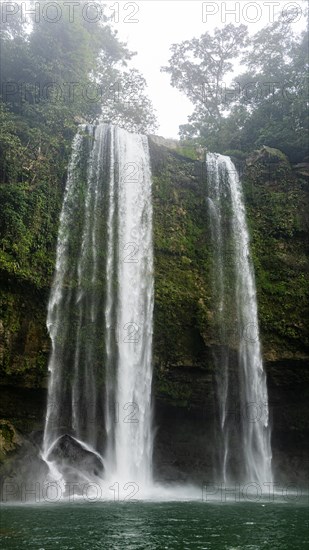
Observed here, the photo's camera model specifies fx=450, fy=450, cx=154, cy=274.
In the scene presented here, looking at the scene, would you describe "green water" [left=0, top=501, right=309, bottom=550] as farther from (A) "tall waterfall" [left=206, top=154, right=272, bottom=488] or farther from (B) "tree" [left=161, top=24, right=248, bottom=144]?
(B) "tree" [left=161, top=24, right=248, bottom=144]

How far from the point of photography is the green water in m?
5.77

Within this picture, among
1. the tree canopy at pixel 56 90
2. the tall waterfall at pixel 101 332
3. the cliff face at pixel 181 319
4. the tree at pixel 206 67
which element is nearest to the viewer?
the tall waterfall at pixel 101 332

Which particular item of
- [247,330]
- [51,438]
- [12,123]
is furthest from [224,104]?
[51,438]

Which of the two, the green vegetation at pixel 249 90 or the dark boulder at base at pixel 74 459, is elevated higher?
the green vegetation at pixel 249 90

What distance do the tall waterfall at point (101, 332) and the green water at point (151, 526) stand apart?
8.04 ft

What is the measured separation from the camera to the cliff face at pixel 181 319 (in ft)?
38.7

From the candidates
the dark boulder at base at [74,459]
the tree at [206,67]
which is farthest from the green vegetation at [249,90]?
the dark boulder at base at [74,459]

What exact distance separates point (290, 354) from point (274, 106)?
1207 centimetres

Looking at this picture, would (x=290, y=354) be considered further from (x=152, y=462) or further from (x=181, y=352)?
(x=152, y=462)

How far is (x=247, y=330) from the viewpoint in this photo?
44.0ft

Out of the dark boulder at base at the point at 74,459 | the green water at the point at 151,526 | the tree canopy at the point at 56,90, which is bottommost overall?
the green water at the point at 151,526

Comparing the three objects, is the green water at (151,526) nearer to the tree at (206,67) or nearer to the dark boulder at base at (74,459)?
the dark boulder at base at (74,459)

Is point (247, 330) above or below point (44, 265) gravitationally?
below

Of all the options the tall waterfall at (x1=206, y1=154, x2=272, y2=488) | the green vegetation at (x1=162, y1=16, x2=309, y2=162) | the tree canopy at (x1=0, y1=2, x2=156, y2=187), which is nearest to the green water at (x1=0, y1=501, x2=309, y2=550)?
the tall waterfall at (x1=206, y1=154, x2=272, y2=488)
